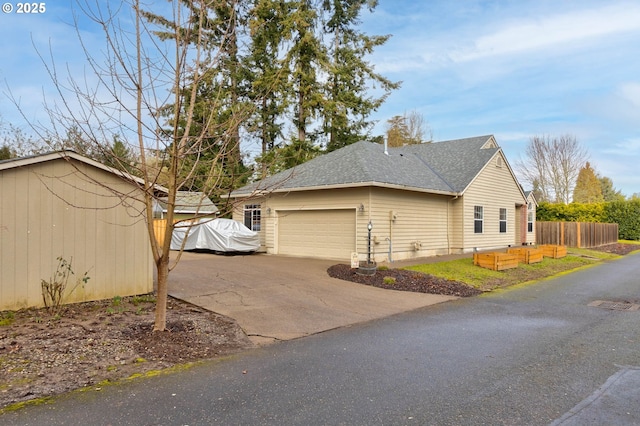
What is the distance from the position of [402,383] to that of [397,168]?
13869 mm

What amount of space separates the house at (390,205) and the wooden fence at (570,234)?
11.2 feet

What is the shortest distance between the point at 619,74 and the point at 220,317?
17902mm

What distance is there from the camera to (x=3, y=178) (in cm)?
683

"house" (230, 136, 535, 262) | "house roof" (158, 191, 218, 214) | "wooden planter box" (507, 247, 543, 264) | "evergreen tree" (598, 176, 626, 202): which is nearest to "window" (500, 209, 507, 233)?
"house" (230, 136, 535, 262)

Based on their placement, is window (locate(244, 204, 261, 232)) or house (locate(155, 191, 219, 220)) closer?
house (locate(155, 191, 219, 220))

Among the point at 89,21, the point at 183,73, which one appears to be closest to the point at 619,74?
the point at 183,73

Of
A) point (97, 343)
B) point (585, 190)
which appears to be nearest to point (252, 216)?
point (97, 343)

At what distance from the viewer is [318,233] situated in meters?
16.2

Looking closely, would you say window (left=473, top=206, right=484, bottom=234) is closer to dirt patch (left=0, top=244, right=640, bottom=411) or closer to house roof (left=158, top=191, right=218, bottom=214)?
house roof (left=158, top=191, right=218, bottom=214)

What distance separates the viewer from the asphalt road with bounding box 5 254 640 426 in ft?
11.4

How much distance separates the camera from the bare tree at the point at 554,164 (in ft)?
130

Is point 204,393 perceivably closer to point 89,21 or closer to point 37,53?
point 37,53

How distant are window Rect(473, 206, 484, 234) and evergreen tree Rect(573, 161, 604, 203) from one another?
90.9ft

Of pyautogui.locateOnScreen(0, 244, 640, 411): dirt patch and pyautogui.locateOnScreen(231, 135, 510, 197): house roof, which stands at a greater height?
pyautogui.locateOnScreen(231, 135, 510, 197): house roof
